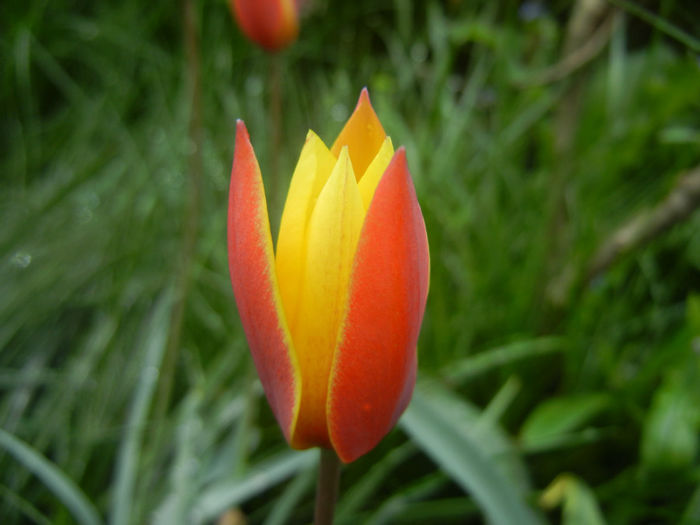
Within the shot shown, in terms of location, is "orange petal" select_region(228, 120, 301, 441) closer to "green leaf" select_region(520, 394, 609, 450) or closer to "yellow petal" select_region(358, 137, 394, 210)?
"yellow petal" select_region(358, 137, 394, 210)

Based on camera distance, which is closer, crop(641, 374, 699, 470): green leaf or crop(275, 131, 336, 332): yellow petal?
crop(275, 131, 336, 332): yellow petal

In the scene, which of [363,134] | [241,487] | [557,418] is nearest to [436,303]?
[557,418]

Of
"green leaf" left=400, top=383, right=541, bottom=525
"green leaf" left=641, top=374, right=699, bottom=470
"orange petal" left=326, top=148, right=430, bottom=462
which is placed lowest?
"green leaf" left=641, top=374, right=699, bottom=470

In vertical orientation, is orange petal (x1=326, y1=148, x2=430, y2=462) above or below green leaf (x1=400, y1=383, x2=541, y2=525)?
above

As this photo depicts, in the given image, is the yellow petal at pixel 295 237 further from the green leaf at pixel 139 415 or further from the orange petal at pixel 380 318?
the green leaf at pixel 139 415

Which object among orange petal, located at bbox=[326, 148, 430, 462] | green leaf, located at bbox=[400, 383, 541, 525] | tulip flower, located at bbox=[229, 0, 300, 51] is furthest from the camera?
tulip flower, located at bbox=[229, 0, 300, 51]

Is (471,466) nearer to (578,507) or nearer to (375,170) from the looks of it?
(578,507)

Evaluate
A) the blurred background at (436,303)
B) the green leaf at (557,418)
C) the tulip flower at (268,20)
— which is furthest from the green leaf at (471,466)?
the tulip flower at (268,20)

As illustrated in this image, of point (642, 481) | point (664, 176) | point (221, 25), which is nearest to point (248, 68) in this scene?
point (221, 25)

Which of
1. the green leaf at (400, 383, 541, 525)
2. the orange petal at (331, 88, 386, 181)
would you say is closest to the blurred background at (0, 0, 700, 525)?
the green leaf at (400, 383, 541, 525)
